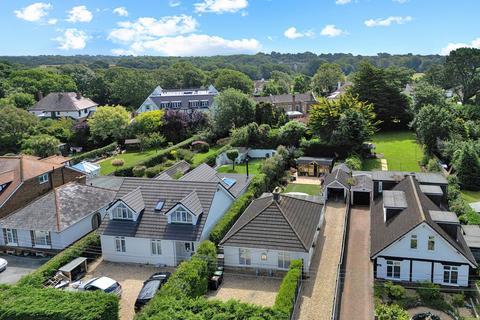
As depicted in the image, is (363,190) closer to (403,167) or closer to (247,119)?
(403,167)

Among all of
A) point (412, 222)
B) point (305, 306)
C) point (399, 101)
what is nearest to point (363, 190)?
point (412, 222)

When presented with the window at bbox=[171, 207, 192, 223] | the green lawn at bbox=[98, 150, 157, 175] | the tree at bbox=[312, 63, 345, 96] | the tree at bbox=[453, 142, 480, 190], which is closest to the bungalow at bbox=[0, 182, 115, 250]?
the window at bbox=[171, 207, 192, 223]

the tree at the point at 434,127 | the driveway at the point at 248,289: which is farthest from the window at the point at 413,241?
the tree at the point at 434,127

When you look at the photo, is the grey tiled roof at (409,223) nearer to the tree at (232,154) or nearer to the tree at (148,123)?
the tree at (232,154)

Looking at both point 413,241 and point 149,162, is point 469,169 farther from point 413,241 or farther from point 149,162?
point 149,162

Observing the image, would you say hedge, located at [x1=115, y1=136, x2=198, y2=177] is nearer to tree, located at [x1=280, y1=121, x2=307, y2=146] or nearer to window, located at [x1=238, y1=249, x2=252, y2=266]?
tree, located at [x1=280, y1=121, x2=307, y2=146]
